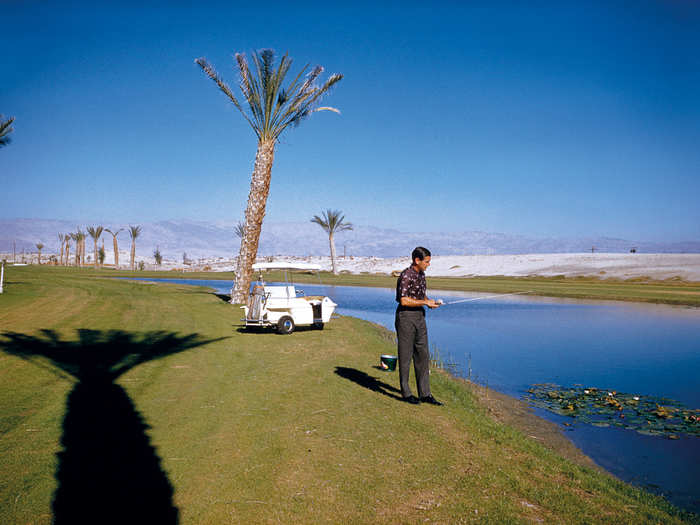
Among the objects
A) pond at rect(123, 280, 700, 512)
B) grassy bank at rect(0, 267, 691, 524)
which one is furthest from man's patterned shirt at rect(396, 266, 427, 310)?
pond at rect(123, 280, 700, 512)

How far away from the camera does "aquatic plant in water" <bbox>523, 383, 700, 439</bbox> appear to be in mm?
9383

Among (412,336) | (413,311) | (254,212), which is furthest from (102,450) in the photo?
(254,212)

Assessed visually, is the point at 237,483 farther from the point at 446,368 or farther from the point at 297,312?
the point at 297,312

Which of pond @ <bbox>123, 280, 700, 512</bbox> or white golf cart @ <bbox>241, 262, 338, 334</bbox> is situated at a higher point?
white golf cart @ <bbox>241, 262, 338, 334</bbox>

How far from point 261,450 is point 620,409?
7961 mm

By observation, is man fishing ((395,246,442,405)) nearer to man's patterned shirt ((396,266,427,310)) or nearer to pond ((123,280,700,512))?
man's patterned shirt ((396,266,427,310))

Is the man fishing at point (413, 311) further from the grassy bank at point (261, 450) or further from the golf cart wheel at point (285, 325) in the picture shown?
the golf cart wheel at point (285, 325)

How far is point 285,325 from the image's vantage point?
15.9 metres

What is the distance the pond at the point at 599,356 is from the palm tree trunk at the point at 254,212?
7.08 meters

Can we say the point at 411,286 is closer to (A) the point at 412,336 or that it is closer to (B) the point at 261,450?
(A) the point at 412,336

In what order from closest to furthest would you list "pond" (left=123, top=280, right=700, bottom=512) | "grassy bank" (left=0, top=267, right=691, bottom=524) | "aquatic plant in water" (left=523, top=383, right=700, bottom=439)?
1. "grassy bank" (left=0, top=267, right=691, bottom=524)
2. "pond" (left=123, top=280, right=700, bottom=512)
3. "aquatic plant in water" (left=523, top=383, right=700, bottom=439)

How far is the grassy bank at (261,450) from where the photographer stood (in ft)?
15.8

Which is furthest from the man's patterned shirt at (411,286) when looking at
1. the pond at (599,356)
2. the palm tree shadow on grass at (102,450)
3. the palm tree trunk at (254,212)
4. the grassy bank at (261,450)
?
the palm tree trunk at (254,212)

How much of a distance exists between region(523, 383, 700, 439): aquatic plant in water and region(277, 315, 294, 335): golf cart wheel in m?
7.44
